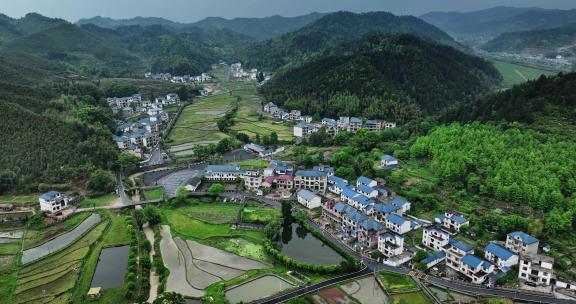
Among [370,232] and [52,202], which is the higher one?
[52,202]

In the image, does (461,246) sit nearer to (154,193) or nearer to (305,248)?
(305,248)

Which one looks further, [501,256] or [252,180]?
[252,180]

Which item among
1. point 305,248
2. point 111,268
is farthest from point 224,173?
point 111,268

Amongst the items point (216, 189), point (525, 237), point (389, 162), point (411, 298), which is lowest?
point (411, 298)

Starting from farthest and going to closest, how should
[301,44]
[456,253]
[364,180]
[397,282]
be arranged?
[301,44] → [364,180] → [456,253] → [397,282]

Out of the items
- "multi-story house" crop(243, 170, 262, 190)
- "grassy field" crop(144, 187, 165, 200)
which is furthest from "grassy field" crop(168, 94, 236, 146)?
"multi-story house" crop(243, 170, 262, 190)

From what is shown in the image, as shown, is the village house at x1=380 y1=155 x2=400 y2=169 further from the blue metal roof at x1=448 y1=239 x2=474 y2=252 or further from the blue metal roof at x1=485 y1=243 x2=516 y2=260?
the blue metal roof at x1=485 y1=243 x2=516 y2=260

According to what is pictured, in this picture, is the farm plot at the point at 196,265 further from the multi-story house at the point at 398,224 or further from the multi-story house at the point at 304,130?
the multi-story house at the point at 304,130
